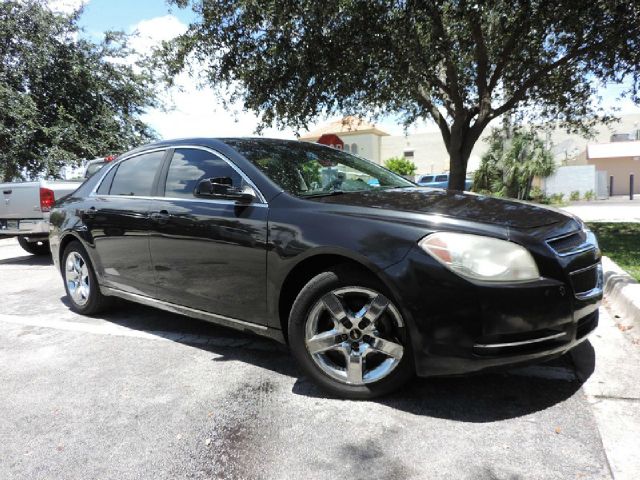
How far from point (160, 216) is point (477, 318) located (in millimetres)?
2510

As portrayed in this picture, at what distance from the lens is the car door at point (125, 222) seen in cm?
418

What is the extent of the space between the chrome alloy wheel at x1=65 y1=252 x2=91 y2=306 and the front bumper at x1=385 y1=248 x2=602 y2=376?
11.6 feet

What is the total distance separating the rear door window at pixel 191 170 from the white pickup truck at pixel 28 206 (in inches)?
201

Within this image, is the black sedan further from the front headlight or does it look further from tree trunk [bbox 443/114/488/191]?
tree trunk [bbox 443/114/488/191]

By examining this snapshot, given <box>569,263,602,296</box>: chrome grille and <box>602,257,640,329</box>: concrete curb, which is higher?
<box>569,263,602,296</box>: chrome grille

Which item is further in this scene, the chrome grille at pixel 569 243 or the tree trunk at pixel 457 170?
the tree trunk at pixel 457 170

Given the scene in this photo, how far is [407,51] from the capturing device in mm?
9289

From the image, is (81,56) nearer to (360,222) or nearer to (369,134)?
(360,222)

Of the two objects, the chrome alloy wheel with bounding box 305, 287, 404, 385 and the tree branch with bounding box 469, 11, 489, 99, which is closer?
the chrome alloy wheel with bounding box 305, 287, 404, 385

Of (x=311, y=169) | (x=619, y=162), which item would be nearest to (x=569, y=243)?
(x=311, y=169)

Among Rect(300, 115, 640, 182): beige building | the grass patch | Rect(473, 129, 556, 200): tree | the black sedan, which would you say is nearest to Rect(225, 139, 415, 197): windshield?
the black sedan

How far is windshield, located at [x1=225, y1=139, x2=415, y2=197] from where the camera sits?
3564 millimetres

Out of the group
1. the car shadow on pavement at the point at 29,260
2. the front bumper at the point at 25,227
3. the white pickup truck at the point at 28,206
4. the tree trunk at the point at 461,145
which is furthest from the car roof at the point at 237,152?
the tree trunk at the point at 461,145

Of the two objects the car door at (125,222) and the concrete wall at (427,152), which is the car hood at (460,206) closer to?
the car door at (125,222)
